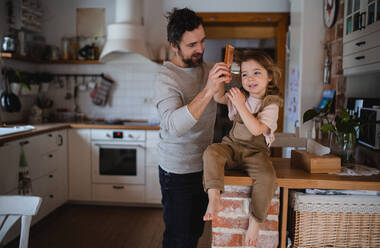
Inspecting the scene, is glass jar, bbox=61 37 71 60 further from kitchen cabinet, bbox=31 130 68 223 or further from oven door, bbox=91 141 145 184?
oven door, bbox=91 141 145 184

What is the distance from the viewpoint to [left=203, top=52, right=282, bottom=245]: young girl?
115 cm

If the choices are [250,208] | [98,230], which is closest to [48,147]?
[98,230]

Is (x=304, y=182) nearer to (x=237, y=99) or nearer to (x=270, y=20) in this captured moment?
(x=237, y=99)

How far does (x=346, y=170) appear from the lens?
4.24 ft

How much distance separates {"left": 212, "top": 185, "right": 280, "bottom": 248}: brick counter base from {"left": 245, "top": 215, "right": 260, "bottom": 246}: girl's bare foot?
1.5 inches

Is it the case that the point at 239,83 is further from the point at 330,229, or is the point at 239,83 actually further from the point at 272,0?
the point at 272,0

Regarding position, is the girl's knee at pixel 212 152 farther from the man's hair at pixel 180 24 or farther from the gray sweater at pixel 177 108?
the man's hair at pixel 180 24

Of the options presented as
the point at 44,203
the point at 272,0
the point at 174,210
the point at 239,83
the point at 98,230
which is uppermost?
the point at 272,0

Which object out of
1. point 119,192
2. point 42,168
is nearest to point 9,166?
point 42,168

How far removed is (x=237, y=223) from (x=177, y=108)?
543mm

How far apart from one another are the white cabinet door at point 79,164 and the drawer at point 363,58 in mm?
2565

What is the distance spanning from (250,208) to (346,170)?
0.43 m

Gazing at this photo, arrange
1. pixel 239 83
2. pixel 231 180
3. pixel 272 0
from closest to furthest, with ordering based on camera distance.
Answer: pixel 231 180, pixel 239 83, pixel 272 0

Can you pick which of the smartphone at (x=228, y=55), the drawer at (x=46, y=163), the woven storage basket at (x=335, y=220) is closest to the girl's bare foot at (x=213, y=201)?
the woven storage basket at (x=335, y=220)
